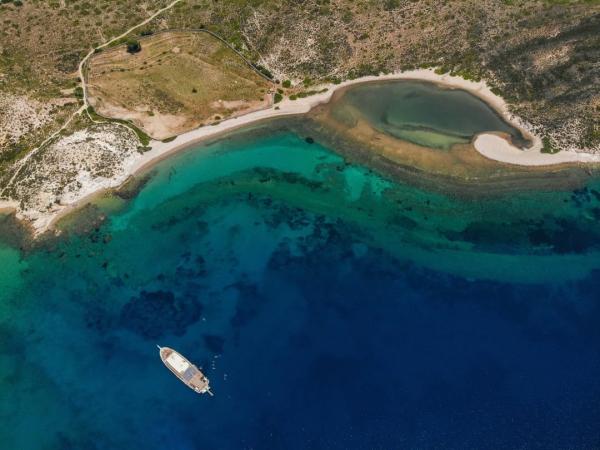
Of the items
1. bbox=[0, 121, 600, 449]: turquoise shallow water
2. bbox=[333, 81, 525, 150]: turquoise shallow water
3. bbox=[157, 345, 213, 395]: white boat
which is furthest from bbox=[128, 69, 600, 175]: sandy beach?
bbox=[157, 345, 213, 395]: white boat

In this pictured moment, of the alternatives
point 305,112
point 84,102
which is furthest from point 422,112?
point 84,102

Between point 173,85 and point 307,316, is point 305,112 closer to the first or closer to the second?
point 173,85

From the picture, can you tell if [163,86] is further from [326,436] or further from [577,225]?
[577,225]

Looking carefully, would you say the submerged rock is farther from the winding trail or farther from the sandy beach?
the winding trail

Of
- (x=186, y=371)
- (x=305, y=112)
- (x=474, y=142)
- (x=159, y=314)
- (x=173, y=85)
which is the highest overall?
(x=173, y=85)

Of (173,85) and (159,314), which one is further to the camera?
(173,85)

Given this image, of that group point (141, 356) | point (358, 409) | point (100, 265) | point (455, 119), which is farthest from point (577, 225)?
point (100, 265)
